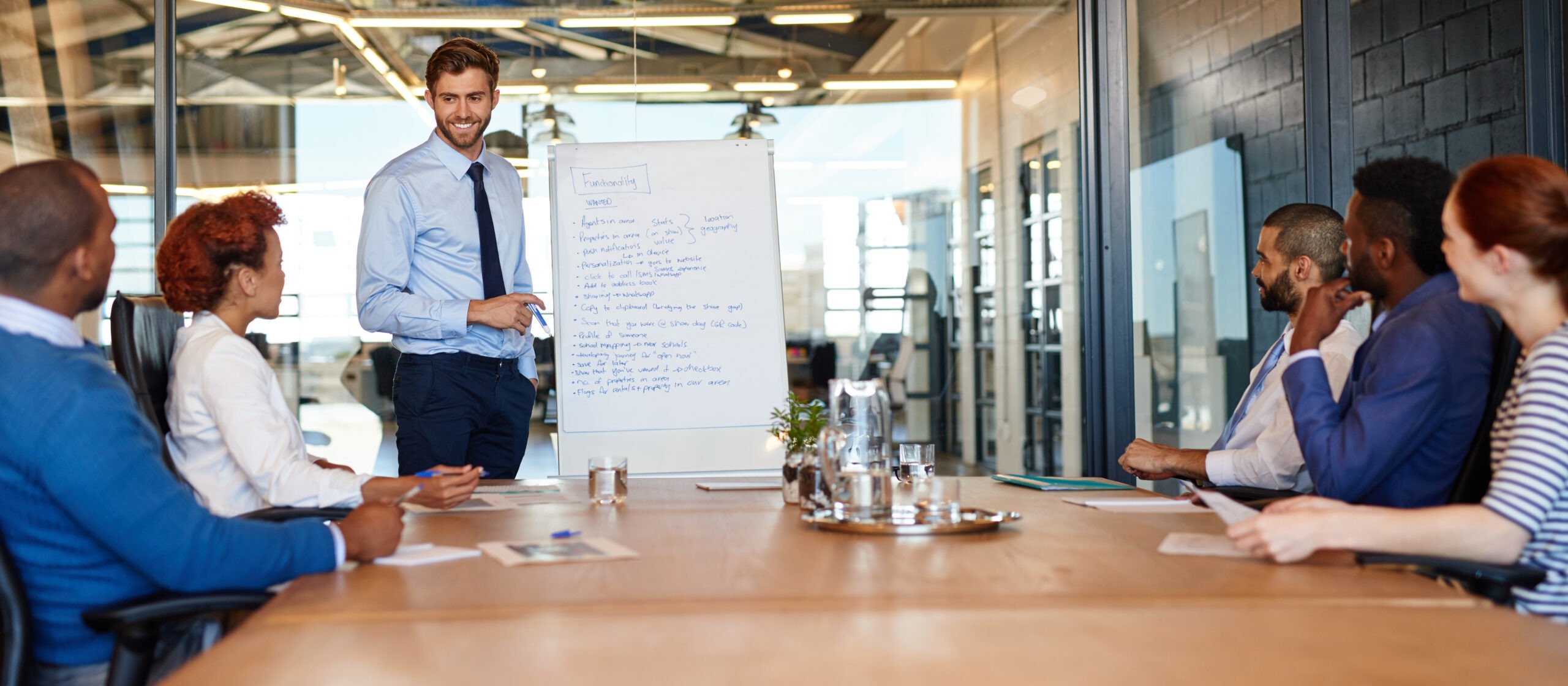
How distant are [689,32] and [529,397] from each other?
A: 343 centimetres

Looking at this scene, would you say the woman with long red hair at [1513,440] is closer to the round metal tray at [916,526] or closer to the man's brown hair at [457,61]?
the round metal tray at [916,526]

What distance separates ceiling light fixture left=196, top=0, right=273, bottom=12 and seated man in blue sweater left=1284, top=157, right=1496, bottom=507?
5576 millimetres

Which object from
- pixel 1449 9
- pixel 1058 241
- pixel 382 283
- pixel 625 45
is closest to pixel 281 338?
pixel 625 45

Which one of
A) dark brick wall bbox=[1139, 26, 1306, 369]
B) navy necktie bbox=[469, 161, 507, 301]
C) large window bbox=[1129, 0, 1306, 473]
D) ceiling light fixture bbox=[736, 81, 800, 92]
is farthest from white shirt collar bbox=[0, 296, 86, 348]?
ceiling light fixture bbox=[736, 81, 800, 92]

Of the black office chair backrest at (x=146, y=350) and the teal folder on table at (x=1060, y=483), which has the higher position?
the black office chair backrest at (x=146, y=350)

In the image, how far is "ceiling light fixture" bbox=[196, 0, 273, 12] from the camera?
19.3ft

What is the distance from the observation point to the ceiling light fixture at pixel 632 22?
598 cm

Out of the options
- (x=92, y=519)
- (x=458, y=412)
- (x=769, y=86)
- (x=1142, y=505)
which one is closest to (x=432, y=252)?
(x=458, y=412)

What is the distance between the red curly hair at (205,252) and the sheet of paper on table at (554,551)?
0.80m

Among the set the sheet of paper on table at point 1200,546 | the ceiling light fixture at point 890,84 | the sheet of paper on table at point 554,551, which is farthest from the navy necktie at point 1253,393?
the ceiling light fixture at point 890,84

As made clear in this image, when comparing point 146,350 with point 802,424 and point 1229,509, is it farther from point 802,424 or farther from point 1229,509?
point 1229,509

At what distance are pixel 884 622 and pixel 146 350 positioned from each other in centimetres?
161

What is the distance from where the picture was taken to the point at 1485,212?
4.97ft

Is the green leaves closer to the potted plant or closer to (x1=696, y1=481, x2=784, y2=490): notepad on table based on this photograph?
the potted plant
